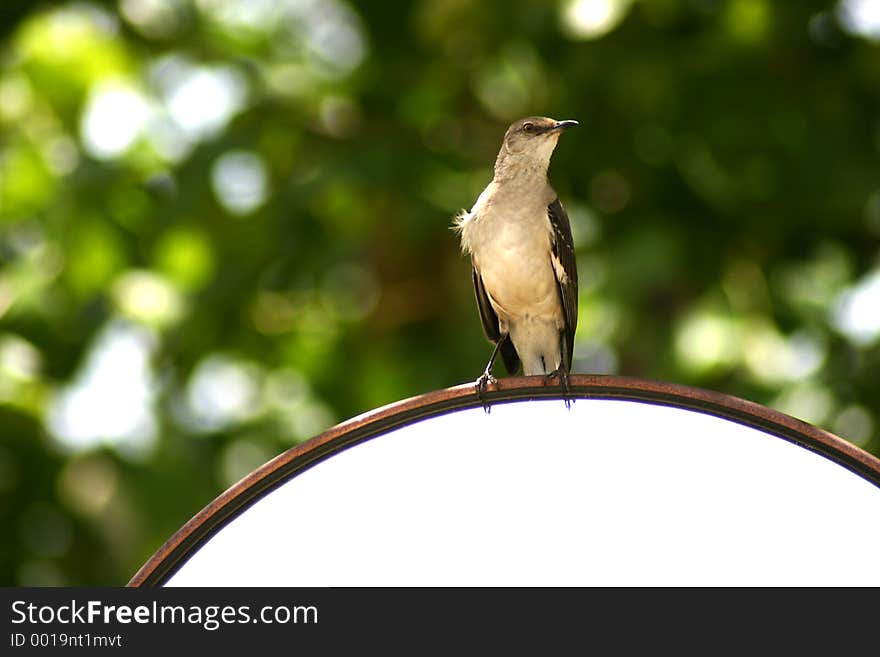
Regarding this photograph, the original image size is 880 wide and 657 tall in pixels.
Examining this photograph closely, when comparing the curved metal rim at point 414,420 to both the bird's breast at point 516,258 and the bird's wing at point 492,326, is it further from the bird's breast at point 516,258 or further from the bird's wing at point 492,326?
the bird's wing at point 492,326

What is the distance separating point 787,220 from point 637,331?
126 cm

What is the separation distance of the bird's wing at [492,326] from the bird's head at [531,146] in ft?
1.62

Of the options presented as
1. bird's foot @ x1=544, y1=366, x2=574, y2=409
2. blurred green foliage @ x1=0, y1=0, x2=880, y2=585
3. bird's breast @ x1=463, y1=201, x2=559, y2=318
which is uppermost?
blurred green foliage @ x1=0, y1=0, x2=880, y2=585

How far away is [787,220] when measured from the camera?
6887 mm

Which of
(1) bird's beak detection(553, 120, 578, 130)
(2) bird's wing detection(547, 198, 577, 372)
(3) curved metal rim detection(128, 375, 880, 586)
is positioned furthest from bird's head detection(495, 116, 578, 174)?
(3) curved metal rim detection(128, 375, 880, 586)

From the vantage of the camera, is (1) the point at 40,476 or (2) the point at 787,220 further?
(1) the point at 40,476

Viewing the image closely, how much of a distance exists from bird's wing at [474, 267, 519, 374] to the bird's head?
0.49 m

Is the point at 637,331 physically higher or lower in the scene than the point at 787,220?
lower

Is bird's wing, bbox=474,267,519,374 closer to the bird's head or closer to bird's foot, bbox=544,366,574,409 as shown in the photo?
the bird's head

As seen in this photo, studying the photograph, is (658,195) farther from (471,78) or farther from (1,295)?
(1,295)

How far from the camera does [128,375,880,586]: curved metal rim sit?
2.46 m

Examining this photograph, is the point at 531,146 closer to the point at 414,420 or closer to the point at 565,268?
the point at 565,268
